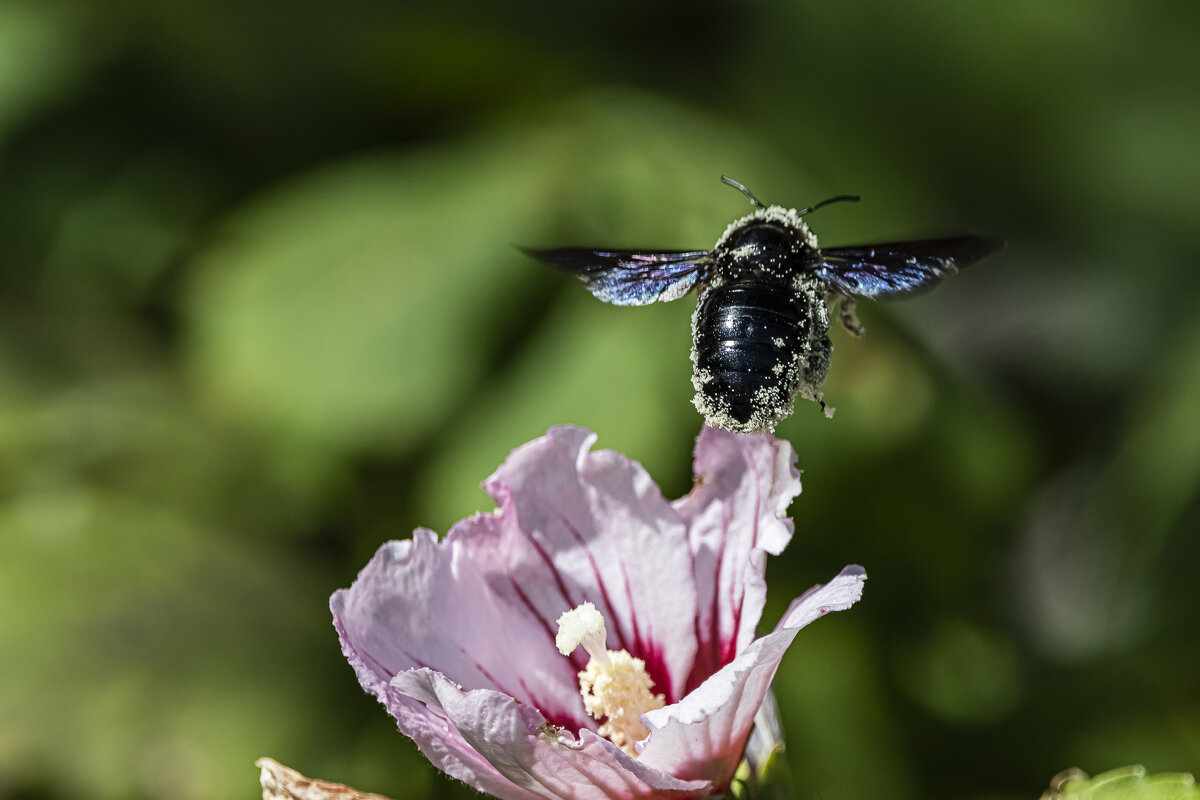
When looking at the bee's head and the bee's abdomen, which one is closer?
the bee's abdomen

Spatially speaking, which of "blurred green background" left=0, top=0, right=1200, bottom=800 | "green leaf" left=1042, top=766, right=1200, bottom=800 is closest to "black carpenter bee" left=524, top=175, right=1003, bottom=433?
"green leaf" left=1042, top=766, right=1200, bottom=800

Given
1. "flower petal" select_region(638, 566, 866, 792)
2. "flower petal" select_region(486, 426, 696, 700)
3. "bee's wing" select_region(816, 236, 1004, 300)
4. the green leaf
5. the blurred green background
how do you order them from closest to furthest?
"flower petal" select_region(638, 566, 866, 792)
the green leaf
"bee's wing" select_region(816, 236, 1004, 300)
"flower petal" select_region(486, 426, 696, 700)
the blurred green background

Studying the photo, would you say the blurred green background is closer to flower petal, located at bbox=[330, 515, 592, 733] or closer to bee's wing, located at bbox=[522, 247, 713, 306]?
flower petal, located at bbox=[330, 515, 592, 733]

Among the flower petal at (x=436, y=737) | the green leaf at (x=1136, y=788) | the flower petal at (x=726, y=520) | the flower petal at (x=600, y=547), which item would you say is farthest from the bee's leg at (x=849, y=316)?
the flower petal at (x=436, y=737)

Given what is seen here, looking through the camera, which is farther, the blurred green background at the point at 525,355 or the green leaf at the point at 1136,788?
the blurred green background at the point at 525,355

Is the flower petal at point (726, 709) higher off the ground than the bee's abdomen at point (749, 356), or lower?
lower

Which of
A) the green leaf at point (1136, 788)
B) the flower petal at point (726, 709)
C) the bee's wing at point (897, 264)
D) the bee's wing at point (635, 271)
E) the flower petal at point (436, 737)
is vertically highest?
the bee's wing at point (635, 271)

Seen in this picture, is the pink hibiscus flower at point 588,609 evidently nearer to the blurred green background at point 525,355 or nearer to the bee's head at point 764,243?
the bee's head at point 764,243

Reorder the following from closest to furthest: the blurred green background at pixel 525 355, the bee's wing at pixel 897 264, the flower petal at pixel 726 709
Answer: the flower petal at pixel 726 709 < the bee's wing at pixel 897 264 < the blurred green background at pixel 525 355
